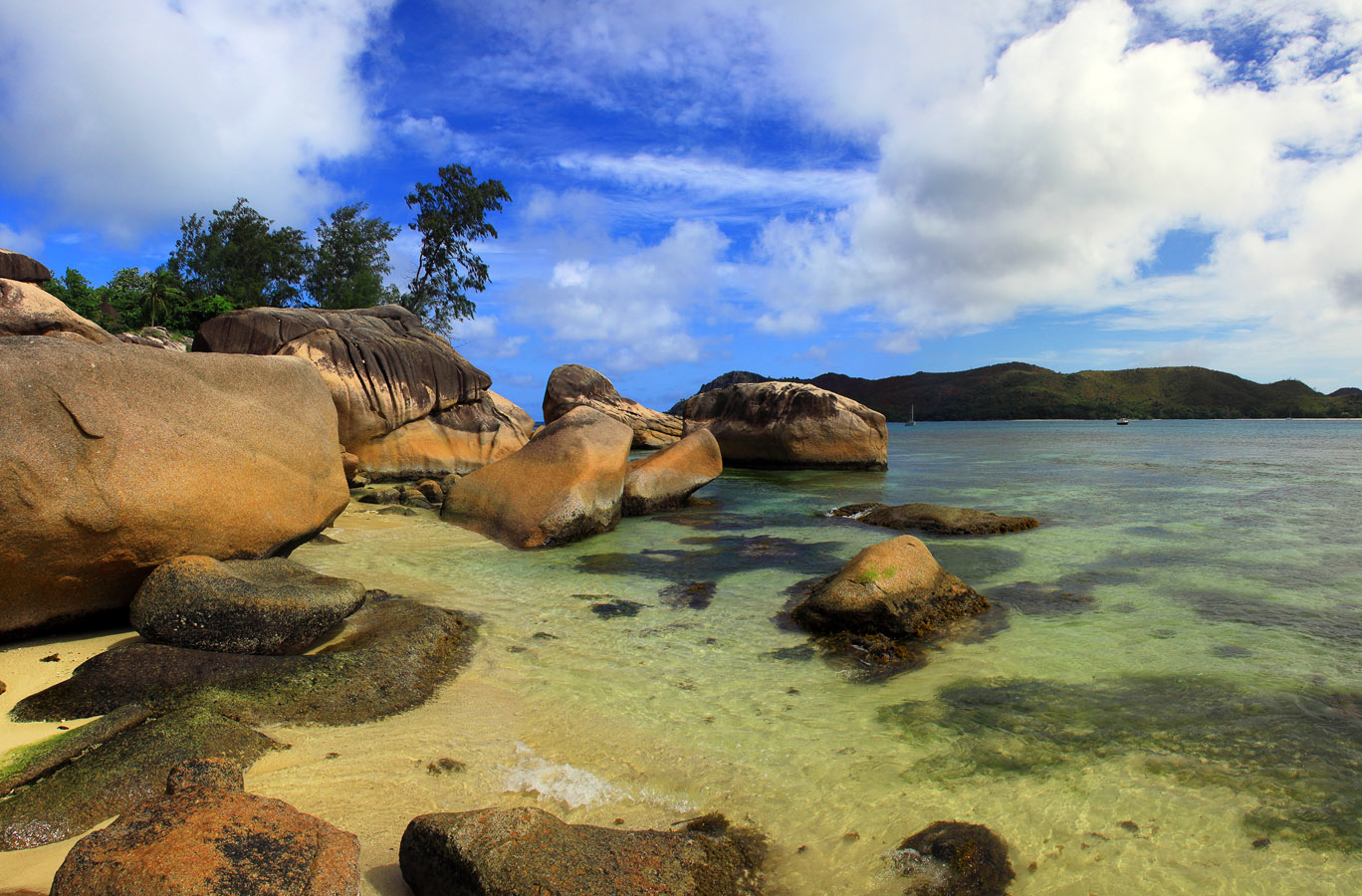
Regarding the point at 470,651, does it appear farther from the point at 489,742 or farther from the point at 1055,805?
the point at 1055,805

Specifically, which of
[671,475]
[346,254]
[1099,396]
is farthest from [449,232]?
[1099,396]

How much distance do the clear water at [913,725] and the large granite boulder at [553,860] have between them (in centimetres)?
24

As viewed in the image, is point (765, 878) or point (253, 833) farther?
point (765, 878)

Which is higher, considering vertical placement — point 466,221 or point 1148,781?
point 466,221

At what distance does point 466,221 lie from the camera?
114ft

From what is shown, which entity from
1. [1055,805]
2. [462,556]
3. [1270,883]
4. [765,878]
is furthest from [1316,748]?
[462,556]

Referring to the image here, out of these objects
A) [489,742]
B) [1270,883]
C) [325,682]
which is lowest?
[1270,883]

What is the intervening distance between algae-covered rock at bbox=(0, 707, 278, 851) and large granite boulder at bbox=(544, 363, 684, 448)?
27415 mm

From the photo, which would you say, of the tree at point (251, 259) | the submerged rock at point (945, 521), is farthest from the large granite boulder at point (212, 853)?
the tree at point (251, 259)

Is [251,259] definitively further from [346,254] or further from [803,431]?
[803,431]

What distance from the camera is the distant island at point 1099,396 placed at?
3568 inches

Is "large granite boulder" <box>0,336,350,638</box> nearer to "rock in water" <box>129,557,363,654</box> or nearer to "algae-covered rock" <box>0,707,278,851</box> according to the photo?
"rock in water" <box>129,557,363,654</box>

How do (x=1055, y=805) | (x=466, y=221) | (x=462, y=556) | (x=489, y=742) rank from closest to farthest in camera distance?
(x=1055, y=805) < (x=489, y=742) < (x=462, y=556) < (x=466, y=221)

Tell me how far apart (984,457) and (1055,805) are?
91.6ft
